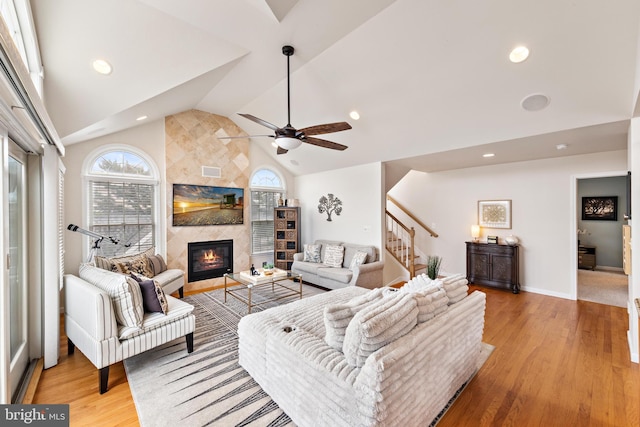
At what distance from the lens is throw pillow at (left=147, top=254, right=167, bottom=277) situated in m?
4.44

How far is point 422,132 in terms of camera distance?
4129 mm

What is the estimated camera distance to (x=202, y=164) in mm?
5477

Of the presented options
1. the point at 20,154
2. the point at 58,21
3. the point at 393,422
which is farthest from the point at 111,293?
the point at 393,422

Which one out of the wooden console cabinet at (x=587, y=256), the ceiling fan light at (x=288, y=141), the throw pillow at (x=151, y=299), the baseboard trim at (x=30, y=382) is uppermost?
the ceiling fan light at (x=288, y=141)

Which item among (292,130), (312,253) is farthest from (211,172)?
(292,130)

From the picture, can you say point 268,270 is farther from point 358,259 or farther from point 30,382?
point 30,382

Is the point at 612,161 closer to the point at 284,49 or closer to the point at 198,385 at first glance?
the point at 284,49

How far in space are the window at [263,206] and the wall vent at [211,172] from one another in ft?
2.80

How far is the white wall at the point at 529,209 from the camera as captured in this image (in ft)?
15.0

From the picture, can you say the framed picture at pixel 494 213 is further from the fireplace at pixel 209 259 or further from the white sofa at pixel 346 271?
the fireplace at pixel 209 259

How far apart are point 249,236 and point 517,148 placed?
5358 mm

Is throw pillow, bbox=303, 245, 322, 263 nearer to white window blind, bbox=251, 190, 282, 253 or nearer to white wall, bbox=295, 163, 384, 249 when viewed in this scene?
white wall, bbox=295, 163, 384, 249

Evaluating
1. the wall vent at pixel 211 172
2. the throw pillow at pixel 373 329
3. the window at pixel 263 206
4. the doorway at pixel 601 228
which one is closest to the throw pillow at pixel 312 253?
the window at pixel 263 206

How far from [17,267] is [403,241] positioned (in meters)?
6.26
